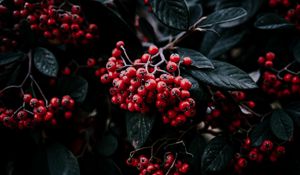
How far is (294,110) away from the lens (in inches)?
39.9

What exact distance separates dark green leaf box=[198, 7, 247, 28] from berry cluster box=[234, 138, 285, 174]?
1.30 feet

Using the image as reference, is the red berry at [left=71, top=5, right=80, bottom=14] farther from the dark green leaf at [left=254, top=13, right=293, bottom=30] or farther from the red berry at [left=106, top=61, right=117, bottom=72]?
the dark green leaf at [left=254, top=13, right=293, bottom=30]

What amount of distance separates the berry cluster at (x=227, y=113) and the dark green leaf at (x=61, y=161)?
50 cm

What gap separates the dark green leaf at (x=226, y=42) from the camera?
1.18 meters

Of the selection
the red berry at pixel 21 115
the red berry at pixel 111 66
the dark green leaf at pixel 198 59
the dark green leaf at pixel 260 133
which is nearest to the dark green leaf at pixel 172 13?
the dark green leaf at pixel 198 59

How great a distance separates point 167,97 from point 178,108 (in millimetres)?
68

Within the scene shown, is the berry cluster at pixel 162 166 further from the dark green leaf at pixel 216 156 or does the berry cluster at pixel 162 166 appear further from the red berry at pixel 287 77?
the red berry at pixel 287 77

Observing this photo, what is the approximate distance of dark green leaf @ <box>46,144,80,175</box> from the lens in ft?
3.43

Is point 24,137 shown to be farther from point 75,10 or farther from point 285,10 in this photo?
point 285,10

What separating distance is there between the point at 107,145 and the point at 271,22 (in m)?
0.74

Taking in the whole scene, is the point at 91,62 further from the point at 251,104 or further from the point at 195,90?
the point at 251,104

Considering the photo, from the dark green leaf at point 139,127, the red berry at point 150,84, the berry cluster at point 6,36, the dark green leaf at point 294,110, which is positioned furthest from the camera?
the berry cluster at point 6,36

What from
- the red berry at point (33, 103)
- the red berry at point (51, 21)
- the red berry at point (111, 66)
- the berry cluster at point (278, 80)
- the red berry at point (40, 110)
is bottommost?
the berry cluster at point (278, 80)

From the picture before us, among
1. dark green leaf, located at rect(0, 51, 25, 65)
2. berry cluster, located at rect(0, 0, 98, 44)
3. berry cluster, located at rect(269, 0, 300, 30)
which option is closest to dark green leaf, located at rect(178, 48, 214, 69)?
berry cluster, located at rect(0, 0, 98, 44)
